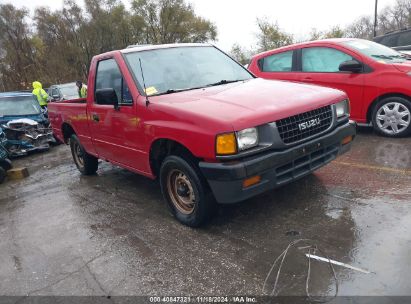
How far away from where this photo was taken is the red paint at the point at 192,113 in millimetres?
3436

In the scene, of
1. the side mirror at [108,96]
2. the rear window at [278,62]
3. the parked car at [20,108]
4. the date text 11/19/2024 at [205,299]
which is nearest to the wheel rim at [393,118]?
the rear window at [278,62]

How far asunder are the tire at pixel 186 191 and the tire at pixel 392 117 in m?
3.91

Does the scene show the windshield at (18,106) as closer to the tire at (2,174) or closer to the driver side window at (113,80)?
the tire at (2,174)

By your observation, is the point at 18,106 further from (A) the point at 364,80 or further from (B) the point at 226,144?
(B) the point at 226,144

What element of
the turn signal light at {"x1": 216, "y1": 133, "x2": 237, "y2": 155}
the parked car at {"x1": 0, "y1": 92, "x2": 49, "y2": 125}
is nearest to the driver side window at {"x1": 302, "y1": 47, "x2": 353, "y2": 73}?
the turn signal light at {"x1": 216, "y1": 133, "x2": 237, "y2": 155}

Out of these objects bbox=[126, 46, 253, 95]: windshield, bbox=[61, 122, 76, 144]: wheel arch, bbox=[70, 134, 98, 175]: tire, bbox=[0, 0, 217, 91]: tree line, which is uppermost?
bbox=[0, 0, 217, 91]: tree line

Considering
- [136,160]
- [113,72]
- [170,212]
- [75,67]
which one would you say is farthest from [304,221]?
[75,67]

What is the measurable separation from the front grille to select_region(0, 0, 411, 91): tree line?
1534 inches

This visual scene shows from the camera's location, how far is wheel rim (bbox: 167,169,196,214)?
12.9ft

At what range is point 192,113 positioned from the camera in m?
3.56

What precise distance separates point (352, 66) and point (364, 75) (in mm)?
246

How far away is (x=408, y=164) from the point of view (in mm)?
5043

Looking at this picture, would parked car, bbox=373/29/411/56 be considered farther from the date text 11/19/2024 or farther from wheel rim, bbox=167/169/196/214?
the date text 11/19/2024

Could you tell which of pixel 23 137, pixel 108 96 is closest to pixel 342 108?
pixel 108 96
